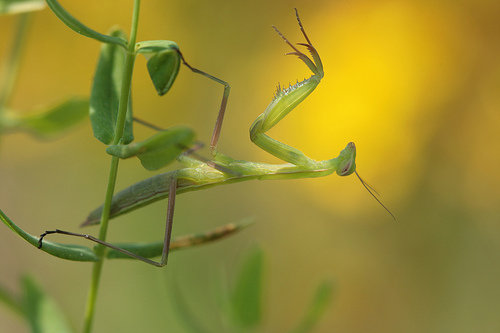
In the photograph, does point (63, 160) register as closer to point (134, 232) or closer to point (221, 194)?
point (134, 232)

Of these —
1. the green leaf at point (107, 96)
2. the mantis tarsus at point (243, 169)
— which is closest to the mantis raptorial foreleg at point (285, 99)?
the mantis tarsus at point (243, 169)

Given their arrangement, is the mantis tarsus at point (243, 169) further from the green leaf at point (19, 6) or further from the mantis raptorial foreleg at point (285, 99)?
the green leaf at point (19, 6)

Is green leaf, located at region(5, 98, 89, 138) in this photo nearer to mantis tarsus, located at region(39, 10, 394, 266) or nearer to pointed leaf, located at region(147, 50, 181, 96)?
mantis tarsus, located at region(39, 10, 394, 266)

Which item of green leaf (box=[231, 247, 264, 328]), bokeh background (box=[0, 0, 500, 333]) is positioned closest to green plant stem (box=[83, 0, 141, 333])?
green leaf (box=[231, 247, 264, 328])

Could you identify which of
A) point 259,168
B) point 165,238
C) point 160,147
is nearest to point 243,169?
point 259,168

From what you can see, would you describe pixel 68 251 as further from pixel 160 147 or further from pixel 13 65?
pixel 13 65
